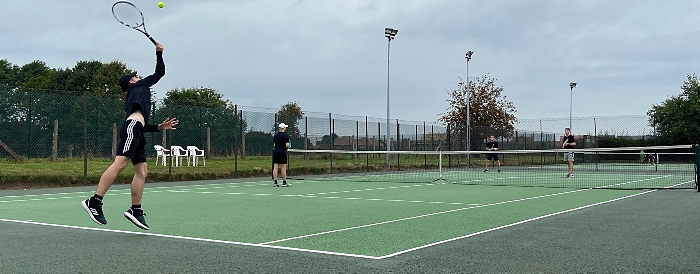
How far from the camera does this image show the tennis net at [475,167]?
19812mm

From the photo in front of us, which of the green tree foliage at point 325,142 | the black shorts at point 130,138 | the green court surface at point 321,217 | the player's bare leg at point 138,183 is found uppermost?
the green tree foliage at point 325,142

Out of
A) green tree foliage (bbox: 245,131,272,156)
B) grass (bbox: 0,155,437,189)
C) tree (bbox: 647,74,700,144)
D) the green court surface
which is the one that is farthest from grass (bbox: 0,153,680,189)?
tree (bbox: 647,74,700,144)

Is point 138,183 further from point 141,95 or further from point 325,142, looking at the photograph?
point 325,142

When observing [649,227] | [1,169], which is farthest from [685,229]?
[1,169]

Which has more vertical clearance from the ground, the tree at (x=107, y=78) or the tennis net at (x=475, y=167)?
the tree at (x=107, y=78)

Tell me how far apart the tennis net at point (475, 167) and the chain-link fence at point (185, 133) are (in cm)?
107

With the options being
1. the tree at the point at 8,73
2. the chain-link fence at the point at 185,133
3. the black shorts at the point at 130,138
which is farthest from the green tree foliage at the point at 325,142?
the tree at the point at 8,73

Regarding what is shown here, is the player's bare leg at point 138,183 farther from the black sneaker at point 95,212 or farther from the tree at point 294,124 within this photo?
the tree at point 294,124

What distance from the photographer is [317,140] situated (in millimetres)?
25781

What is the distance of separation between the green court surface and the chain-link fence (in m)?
5.89

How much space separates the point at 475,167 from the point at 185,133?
15.2 metres

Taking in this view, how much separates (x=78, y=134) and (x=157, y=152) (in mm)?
3499

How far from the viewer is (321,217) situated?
8.12 m

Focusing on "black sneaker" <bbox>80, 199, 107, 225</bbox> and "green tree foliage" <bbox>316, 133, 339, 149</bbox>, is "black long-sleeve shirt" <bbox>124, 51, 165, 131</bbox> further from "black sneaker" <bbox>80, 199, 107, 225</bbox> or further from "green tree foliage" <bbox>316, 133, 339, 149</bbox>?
"green tree foliage" <bbox>316, 133, 339, 149</bbox>
